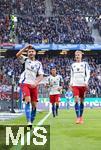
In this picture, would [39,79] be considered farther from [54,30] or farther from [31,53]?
[54,30]

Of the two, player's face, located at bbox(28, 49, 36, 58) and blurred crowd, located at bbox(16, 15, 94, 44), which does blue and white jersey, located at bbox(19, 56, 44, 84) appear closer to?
player's face, located at bbox(28, 49, 36, 58)

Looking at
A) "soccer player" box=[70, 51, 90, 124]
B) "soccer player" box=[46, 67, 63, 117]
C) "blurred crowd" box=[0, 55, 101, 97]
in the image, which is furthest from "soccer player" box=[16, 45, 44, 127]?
"blurred crowd" box=[0, 55, 101, 97]

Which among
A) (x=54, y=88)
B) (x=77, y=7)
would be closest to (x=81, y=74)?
(x=54, y=88)

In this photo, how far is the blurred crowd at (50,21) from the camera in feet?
180

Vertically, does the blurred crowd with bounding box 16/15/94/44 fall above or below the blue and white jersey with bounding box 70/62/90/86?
above

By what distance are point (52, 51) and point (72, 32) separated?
2865 millimetres

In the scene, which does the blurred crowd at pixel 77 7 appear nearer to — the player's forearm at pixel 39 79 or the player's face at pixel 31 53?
the player's forearm at pixel 39 79

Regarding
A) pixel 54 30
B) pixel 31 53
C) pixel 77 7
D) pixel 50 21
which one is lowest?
pixel 31 53

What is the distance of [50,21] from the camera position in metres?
57.7

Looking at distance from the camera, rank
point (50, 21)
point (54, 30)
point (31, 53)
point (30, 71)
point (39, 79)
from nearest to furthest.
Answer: point (31, 53), point (39, 79), point (30, 71), point (54, 30), point (50, 21)

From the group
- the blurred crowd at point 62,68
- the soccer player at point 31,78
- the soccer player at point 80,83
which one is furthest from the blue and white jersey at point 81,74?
the blurred crowd at point 62,68

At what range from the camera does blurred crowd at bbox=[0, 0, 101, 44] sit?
180 ft

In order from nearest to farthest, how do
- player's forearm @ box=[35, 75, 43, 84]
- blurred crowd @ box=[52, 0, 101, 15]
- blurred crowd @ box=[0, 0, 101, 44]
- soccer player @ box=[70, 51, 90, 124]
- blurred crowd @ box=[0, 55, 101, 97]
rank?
player's forearm @ box=[35, 75, 43, 84] → soccer player @ box=[70, 51, 90, 124] → blurred crowd @ box=[0, 55, 101, 97] → blurred crowd @ box=[0, 0, 101, 44] → blurred crowd @ box=[52, 0, 101, 15]

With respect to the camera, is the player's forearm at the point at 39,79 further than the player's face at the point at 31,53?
Yes
